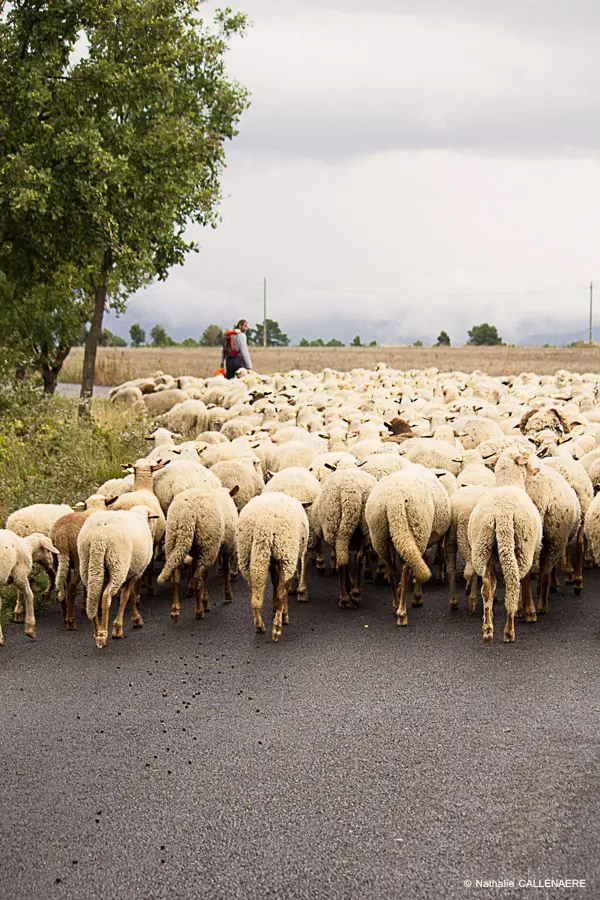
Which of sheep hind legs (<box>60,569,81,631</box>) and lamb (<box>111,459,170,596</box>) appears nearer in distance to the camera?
sheep hind legs (<box>60,569,81,631</box>)

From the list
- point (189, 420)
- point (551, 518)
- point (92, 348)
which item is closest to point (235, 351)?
point (92, 348)

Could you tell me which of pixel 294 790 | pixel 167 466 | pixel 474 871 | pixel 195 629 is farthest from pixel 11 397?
pixel 474 871

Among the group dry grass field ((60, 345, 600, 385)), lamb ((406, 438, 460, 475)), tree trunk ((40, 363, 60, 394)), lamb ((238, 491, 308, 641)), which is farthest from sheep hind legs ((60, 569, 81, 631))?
dry grass field ((60, 345, 600, 385))

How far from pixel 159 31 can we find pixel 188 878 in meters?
17.2

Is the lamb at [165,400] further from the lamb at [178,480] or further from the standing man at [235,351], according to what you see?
the lamb at [178,480]

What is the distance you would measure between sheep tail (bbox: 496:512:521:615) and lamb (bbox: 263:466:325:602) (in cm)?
230

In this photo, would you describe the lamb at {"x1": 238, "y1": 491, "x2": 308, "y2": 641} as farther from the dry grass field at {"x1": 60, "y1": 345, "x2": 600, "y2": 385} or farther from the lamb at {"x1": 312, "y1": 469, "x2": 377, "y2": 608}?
the dry grass field at {"x1": 60, "y1": 345, "x2": 600, "y2": 385}

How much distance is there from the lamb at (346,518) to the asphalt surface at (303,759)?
61cm

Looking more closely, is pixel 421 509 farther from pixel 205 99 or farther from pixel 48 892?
pixel 205 99

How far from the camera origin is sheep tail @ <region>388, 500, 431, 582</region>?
27.3 ft

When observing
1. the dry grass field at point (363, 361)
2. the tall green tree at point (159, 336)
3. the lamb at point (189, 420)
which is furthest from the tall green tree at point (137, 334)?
the lamb at point (189, 420)

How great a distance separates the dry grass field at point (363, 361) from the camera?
39000 millimetres

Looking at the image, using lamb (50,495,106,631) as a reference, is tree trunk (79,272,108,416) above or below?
above

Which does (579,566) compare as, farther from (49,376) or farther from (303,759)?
(49,376)
